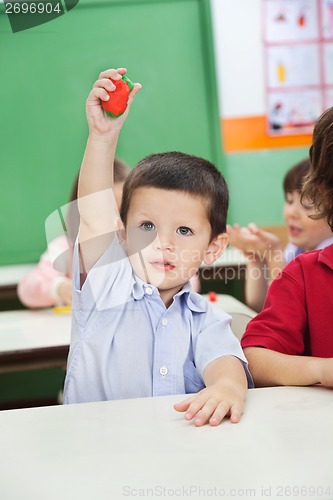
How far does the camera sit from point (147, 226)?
823mm

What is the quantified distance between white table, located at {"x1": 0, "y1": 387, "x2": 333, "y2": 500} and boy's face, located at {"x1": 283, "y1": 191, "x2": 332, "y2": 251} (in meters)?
0.80

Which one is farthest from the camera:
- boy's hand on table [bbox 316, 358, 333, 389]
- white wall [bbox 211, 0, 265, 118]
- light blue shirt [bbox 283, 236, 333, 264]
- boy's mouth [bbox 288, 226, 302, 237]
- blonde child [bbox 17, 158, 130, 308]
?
white wall [bbox 211, 0, 265, 118]

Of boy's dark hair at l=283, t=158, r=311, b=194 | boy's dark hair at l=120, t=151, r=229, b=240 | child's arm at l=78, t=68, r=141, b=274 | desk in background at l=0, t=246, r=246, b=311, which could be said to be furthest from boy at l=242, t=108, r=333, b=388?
desk in background at l=0, t=246, r=246, b=311

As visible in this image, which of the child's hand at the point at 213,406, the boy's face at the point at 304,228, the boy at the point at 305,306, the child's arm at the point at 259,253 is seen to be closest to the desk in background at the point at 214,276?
the boy's face at the point at 304,228

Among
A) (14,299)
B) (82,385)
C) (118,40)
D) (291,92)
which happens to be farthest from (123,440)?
(291,92)

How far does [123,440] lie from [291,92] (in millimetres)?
2207

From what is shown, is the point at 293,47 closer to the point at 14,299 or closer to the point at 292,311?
the point at 14,299

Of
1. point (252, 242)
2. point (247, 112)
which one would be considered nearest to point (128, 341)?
point (252, 242)

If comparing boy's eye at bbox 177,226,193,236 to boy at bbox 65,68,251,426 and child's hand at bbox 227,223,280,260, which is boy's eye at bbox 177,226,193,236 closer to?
boy at bbox 65,68,251,426

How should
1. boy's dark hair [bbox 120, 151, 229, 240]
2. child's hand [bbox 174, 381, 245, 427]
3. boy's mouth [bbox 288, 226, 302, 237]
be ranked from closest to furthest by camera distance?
child's hand [bbox 174, 381, 245, 427], boy's dark hair [bbox 120, 151, 229, 240], boy's mouth [bbox 288, 226, 302, 237]

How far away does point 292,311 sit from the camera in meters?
0.87

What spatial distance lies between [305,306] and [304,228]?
0.70m

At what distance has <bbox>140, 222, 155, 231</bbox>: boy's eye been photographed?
820 mm

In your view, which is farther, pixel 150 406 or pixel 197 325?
pixel 197 325
